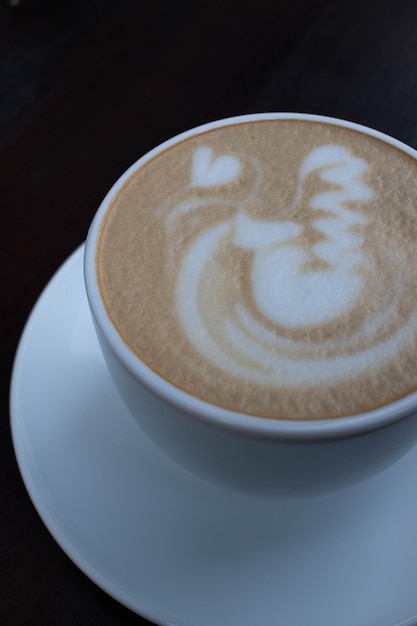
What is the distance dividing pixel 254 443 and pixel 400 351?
201mm

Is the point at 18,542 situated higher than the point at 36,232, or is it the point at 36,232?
the point at 36,232

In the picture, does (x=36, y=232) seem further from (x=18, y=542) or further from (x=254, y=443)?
(x=254, y=443)

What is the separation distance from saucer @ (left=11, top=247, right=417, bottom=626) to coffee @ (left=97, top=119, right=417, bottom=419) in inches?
9.4

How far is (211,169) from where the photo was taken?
0.92 metres

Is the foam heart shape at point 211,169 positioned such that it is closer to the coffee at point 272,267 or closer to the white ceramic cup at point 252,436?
the coffee at point 272,267

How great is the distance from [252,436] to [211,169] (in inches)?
17.2

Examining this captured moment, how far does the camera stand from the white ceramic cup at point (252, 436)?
25.5 inches

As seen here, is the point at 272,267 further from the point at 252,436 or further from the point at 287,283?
the point at 252,436

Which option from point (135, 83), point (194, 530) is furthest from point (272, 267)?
point (135, 83)

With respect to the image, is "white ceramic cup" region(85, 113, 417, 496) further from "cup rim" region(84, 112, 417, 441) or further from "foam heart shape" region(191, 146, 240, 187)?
"foam heart shape" region(191, 146, 240, 187)

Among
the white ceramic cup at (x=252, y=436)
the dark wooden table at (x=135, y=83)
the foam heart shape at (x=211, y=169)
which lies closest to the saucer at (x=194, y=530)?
the white ceramic cup at (x=252, y=436)

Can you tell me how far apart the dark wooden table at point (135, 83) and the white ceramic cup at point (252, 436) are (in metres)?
0.43

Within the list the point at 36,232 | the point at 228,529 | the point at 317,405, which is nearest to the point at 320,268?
the point at 317,405

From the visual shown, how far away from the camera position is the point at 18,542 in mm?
907
